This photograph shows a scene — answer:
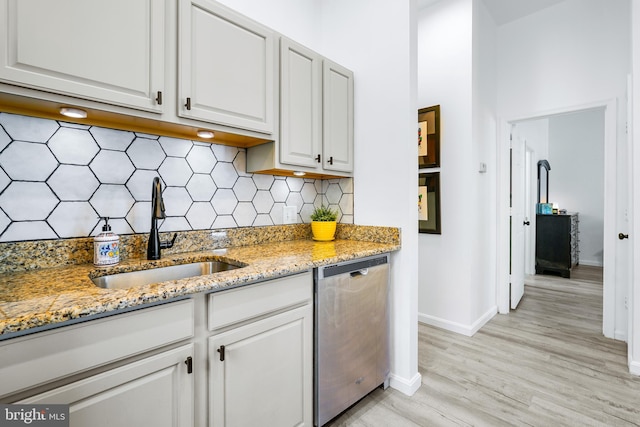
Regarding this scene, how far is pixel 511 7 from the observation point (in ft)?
10.2

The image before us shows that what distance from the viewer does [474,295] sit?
2.85 m

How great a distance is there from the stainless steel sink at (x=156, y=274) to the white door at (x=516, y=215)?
3.26 meters

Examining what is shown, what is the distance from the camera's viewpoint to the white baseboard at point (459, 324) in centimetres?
279

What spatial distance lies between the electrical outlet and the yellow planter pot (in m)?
0.18

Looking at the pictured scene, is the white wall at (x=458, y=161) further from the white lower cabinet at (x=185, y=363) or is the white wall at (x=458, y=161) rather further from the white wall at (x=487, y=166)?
the white lower cabinet at (x=185, y=363)

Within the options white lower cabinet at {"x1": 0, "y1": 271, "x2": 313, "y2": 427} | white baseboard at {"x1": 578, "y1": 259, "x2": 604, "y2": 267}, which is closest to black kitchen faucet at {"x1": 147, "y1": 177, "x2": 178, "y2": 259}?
white lower cabinet at {"x1": 0, "y1": 271, "x2": 313, "y2": 427}

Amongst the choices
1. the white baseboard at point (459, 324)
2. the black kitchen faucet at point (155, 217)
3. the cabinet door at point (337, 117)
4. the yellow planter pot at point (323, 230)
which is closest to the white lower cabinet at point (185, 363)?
the black kitchen faucet at point (155, 217)

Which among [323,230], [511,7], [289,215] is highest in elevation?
[511,7]

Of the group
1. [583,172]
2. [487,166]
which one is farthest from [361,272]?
[583,172]

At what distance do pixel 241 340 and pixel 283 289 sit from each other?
0.26m

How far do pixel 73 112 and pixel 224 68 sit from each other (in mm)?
662

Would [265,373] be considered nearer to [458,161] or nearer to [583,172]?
[458,161]

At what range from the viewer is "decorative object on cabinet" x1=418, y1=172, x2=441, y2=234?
2958mm

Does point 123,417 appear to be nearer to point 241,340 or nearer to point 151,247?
point 241,340
